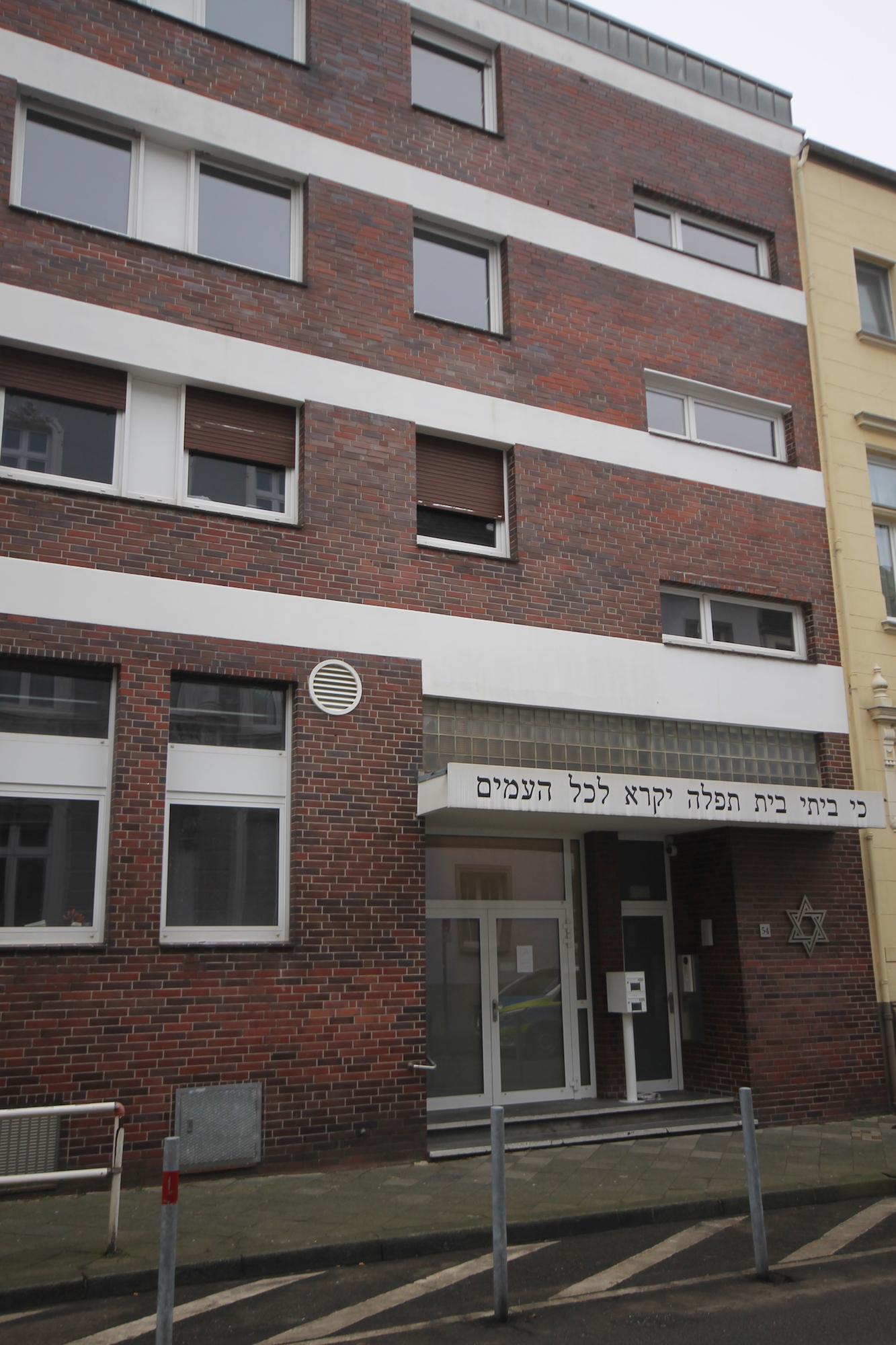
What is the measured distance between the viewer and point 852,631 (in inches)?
563

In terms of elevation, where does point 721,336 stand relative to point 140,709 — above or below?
above

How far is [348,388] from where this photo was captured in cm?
1169

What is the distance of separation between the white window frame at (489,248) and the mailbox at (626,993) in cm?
722

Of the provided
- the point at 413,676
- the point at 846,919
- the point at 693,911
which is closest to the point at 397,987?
the point at 413,676

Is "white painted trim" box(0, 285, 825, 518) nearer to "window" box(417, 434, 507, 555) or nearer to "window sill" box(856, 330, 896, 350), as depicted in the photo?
"window" box(417, 434, 507, 555)

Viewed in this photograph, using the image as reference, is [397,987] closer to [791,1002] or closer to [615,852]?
[615,852]

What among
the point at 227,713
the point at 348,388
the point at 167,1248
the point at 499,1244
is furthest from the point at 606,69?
the point at 167,1248

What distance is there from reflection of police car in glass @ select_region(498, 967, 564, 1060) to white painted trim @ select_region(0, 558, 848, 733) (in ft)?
9.98

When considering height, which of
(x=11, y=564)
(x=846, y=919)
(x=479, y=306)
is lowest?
(x=846, y=919)

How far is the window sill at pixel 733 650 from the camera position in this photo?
13172 millimetres

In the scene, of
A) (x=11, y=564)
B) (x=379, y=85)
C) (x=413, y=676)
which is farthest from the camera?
(x=379, y=85)

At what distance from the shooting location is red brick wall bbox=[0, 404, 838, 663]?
33.7 ft

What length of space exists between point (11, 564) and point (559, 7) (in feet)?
33.1

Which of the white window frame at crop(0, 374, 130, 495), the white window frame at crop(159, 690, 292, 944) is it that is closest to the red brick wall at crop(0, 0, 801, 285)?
the white window frame at crop(0, 374, 130, 495)
